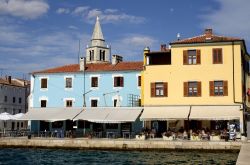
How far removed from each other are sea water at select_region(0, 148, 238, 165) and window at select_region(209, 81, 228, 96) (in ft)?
23.8

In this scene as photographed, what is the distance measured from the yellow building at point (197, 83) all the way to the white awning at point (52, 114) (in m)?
6.97

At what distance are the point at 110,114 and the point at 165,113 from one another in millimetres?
5182

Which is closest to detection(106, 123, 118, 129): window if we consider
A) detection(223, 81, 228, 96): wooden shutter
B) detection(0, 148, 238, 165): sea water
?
detection(0, 148, 238, 165): sea water

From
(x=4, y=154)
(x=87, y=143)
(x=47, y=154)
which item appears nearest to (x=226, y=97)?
(x=87, y=143)

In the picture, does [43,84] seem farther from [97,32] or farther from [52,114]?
[97,32]

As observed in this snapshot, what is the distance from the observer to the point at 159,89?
40.2 m

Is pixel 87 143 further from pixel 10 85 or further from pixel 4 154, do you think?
pixel 10 85

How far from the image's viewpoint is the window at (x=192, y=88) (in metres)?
39.1

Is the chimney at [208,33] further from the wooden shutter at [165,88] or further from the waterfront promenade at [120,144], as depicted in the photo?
the waterfront promenade at [120,144]

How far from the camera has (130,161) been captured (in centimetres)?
2830

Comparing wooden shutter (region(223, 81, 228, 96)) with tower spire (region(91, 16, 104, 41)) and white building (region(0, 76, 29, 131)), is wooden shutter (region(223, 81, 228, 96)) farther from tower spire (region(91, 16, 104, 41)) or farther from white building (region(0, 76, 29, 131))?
tower spire (region(91, 16, 104, 41))

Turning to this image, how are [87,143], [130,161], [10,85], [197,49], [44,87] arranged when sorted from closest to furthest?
[130,161], [87,143], [197,49], [44,87], [10,85]

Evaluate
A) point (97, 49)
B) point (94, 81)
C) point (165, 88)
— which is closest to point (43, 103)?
point (94, 81)

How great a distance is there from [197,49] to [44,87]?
1756 centimetres
